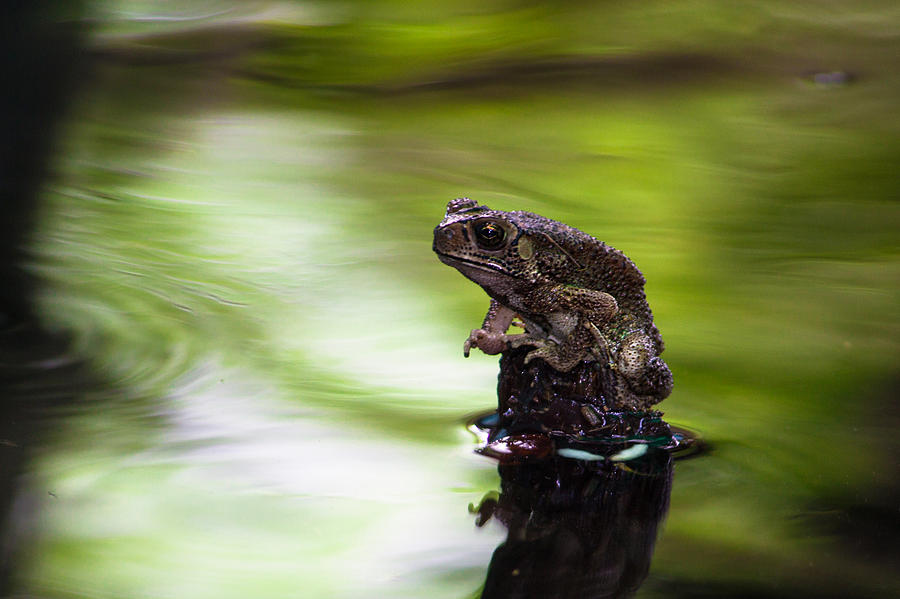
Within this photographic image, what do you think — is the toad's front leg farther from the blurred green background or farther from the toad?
the blurred green background

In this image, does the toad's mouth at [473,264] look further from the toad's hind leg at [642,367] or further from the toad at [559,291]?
the toad's hind leg at [642,367]

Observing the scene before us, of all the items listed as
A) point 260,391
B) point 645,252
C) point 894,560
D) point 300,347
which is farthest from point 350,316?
point 894,560

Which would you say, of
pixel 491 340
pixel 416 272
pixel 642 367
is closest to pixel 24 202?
pixel 416 272

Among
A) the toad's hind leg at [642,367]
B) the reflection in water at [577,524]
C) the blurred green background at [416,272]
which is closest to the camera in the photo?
the reflection in water at [577,524]

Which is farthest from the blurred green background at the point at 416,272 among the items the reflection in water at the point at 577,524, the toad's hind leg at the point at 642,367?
the toad's hind leg at the point at 642,367

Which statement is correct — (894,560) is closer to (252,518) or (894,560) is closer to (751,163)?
(252,518)

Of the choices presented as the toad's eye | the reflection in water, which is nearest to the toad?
the toad's eye
